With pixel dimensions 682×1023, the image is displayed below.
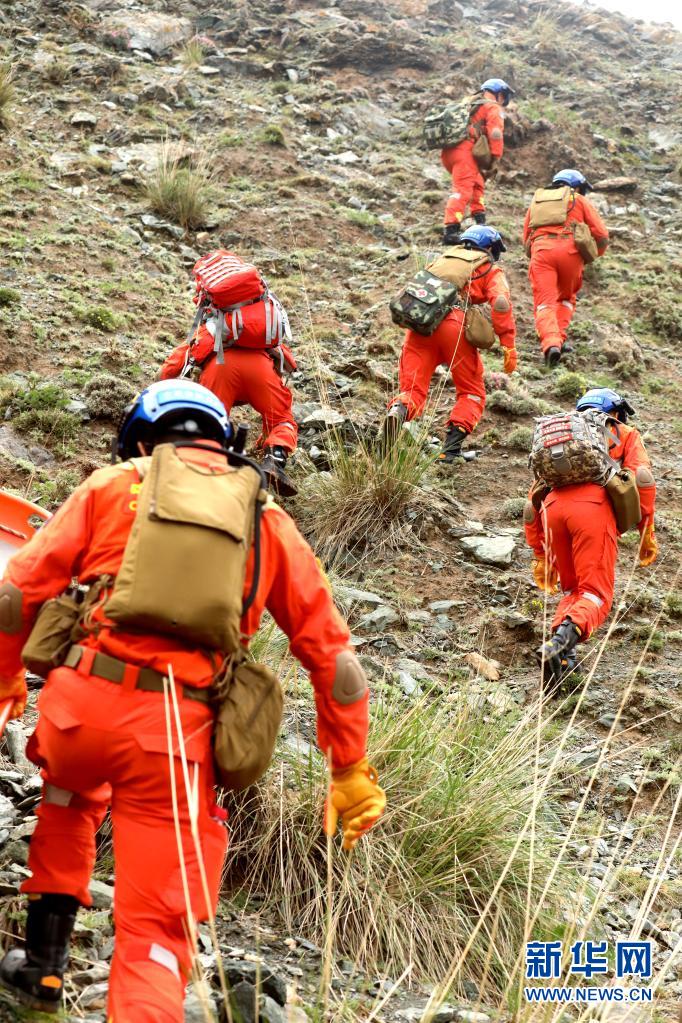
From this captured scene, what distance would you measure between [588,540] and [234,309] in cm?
269

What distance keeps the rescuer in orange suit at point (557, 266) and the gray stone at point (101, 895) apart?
27.0ft

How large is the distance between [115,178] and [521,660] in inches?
328

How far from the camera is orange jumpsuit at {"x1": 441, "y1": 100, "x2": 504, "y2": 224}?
13.2 meters

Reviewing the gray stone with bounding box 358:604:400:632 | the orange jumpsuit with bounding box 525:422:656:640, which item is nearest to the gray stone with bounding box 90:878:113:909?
the gray stone with bounding box 358:604:400:632

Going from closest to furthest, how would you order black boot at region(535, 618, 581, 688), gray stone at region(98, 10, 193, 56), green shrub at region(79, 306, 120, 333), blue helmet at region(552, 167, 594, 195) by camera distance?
1. black boot at region(535, 618, 581, 688)
2. green shrub at region(79, 306, 120, 333)
3. blue helmet at region(552, 167, 594, 195)
4. gray stone at region(98, 10, 193, 56)

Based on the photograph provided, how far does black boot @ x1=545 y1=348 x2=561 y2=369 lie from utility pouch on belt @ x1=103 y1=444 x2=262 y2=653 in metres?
8.57

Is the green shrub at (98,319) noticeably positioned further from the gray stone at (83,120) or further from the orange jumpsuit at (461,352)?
the gray stone at (83,120)

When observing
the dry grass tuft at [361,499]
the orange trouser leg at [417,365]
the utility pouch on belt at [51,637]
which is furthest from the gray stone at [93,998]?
the orange trouser leg at [417,365]

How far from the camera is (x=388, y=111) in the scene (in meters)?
18.2

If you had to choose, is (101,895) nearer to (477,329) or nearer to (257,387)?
(257,387)

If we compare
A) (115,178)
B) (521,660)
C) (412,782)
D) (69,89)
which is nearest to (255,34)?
(69,89)

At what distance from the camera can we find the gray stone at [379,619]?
657 centimetres

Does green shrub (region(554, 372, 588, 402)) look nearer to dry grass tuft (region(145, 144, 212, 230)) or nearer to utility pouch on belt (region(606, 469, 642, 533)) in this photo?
utility pouch on belt (region(606, 469, 642, 533))

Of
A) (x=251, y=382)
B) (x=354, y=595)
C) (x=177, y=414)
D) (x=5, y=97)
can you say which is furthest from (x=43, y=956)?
(x=5, y=97)
